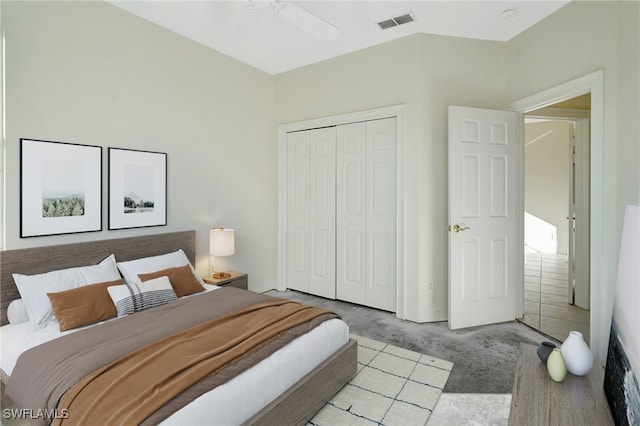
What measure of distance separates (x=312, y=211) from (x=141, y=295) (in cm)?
234

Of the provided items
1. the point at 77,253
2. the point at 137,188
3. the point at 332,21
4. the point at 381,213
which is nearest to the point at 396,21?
the point at 332,21

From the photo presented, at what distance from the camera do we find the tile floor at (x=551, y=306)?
11.0 ft

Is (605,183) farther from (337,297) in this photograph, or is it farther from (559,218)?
(559,218)

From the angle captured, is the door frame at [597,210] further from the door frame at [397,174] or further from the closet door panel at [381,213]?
the closet door panel at [381,213]

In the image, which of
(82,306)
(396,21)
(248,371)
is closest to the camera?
(248,371)

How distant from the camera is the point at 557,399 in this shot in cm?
142

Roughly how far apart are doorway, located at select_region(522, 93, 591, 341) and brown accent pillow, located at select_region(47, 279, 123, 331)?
3748mm

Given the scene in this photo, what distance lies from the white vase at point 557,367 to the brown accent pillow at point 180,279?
2.50 meters

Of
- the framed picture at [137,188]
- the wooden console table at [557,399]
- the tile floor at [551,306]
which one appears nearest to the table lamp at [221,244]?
the framed picture at [137,188]

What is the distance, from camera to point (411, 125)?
3.50 metres

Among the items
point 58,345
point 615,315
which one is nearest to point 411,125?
point 615,315

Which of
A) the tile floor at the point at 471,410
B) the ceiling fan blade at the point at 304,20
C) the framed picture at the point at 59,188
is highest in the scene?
the ceiling fan blade at the point at 304,20

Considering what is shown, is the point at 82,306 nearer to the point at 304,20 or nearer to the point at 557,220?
the point at 304,20

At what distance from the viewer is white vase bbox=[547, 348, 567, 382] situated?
1.53m
